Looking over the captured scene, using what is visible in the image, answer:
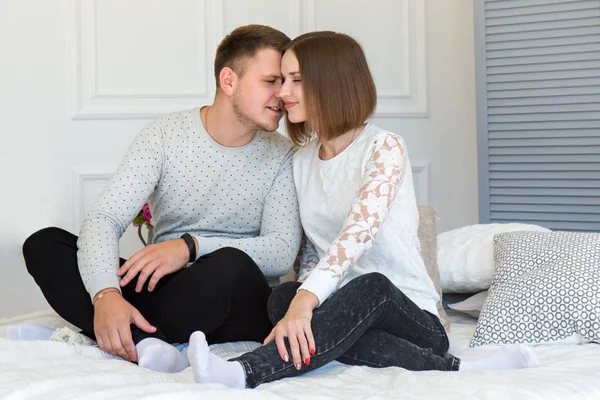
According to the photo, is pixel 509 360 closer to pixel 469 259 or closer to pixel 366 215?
pixel 366 215

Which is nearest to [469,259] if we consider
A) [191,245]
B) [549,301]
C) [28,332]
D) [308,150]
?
[549,301]

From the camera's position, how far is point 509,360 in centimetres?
165

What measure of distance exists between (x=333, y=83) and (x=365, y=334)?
55cm

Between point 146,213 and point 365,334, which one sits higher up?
point 146,213

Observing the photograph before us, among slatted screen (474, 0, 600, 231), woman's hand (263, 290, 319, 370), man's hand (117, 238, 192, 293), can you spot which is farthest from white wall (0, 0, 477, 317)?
woman's hand (263, 290, 319, 370)

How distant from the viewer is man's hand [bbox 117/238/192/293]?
180cm

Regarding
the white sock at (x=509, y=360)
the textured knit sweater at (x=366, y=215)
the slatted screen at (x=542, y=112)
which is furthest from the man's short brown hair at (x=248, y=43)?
the slatted screen at (x=542, y=112)

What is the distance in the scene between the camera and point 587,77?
2984mm

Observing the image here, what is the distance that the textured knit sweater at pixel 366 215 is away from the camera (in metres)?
1.68

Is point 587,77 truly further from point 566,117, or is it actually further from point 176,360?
point 176,360

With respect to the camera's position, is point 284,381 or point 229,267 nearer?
point 284,381

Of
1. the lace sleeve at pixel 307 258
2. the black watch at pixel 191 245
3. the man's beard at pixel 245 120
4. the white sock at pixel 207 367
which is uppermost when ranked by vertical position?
the man's beard at pixel 245 120

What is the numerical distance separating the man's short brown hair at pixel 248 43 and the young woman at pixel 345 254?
0.50 feet

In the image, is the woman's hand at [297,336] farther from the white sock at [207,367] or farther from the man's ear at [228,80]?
the man's ear at [228,80]
